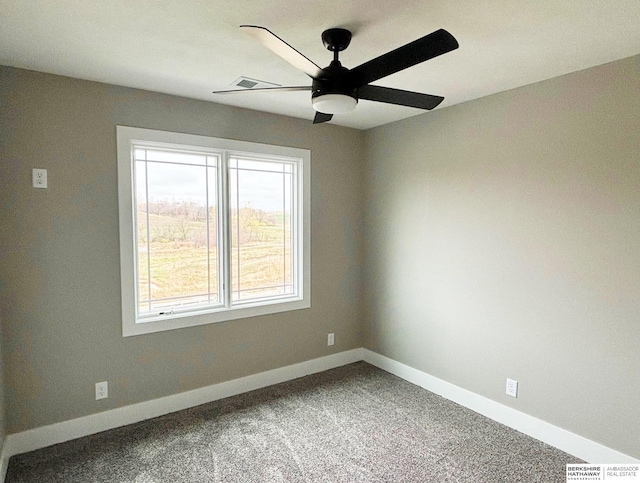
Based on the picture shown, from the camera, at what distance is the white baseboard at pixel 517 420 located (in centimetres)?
238

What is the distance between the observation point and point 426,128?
3447 millimetres

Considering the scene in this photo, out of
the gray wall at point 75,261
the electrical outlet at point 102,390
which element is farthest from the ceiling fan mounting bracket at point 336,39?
the electrical outlet at point 102,390

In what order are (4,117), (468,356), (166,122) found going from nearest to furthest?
(4,117) → (166,122) → (468,356)

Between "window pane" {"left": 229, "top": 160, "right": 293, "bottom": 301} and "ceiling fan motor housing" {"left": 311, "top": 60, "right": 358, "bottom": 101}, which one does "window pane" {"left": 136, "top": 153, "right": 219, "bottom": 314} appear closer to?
"window pane" {"left": 229, "top": 160, "right": 293, "bottom": 301}

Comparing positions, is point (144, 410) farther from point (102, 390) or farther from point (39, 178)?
point (39, 178)

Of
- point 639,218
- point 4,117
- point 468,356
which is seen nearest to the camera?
point 639,218

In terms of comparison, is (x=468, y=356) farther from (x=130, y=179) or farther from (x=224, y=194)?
(x=130, y=179)

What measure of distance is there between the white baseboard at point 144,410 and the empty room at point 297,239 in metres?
0.01

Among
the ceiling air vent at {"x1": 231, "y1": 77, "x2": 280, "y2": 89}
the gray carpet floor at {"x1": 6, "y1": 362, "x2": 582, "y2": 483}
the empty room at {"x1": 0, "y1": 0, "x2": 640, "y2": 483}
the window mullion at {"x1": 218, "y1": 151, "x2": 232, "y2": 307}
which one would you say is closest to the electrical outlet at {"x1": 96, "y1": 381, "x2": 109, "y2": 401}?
the empty room at {"x1": 0, "y1": 0, "x2": 640, "y2": 483}

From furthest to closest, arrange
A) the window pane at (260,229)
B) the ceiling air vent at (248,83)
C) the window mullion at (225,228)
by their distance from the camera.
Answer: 1. the window pane at (260,229)
2. the window mullion at (225,228)
3. the ceiling air vent at (248,83)

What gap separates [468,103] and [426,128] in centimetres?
44

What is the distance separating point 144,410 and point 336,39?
9.56ft

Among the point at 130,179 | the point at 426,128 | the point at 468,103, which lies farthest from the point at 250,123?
the point at 468,103

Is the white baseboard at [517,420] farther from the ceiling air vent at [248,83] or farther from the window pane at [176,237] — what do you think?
the ceiling air vent at [248,83]
